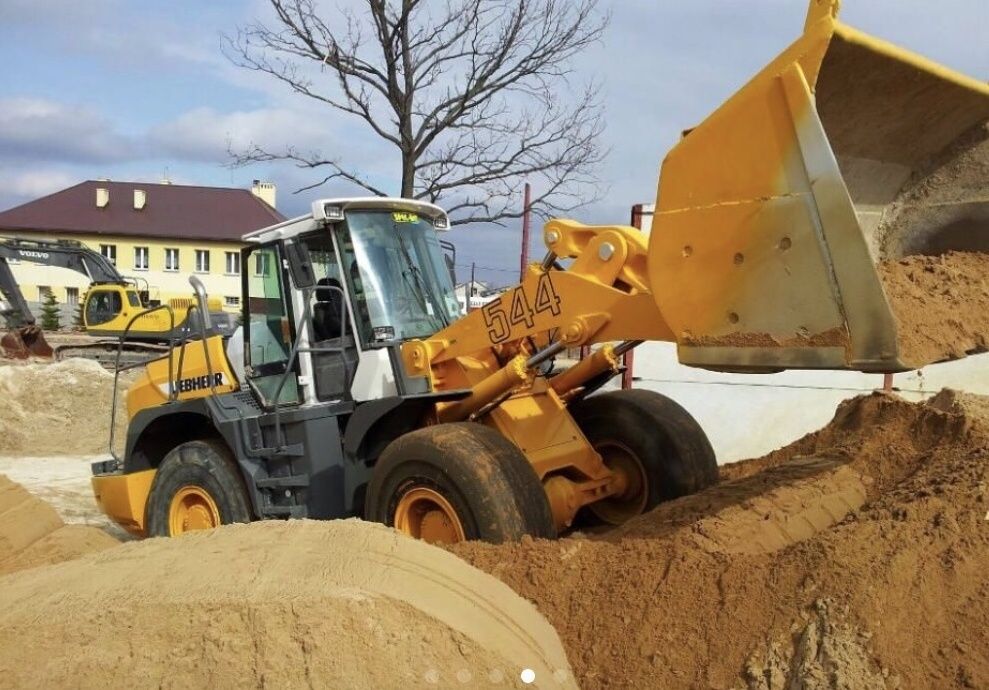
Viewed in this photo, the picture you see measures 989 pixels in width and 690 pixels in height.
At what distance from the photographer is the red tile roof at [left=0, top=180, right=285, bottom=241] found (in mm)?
49500

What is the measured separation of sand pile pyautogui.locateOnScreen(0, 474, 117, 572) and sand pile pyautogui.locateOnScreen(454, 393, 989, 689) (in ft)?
12.2

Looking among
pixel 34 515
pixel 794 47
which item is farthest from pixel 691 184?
pixel 34 515

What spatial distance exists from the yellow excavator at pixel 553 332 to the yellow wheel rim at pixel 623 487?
0.01 m

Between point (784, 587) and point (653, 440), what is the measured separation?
8.14 feet

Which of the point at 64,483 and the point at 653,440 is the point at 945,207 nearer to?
the point at 653,440

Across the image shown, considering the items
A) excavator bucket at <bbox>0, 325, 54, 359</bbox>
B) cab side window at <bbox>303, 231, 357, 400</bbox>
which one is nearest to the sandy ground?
cab side window at <bbox>303, 231, 357, 400</bbox>

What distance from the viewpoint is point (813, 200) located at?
362 centimetres

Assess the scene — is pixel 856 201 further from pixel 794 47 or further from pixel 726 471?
pixel 726 471

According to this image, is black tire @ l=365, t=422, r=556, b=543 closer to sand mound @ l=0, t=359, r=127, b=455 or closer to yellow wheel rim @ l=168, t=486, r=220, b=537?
yellow wheel rim @ l=168, t=486, r=220, b=537

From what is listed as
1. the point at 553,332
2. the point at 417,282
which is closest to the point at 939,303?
the point at 553,332

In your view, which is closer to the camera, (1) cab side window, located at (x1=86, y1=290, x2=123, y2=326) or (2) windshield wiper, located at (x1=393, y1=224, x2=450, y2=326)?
(2) windshield wiper, located at (x1=393, y1=224, x2=450, y2=326)

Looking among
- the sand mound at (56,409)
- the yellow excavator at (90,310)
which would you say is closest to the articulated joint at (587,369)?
the sand mound at (56,409)

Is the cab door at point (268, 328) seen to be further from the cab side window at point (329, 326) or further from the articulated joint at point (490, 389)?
the articulated joint at point (490, 389)

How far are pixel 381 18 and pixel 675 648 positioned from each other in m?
12.0
